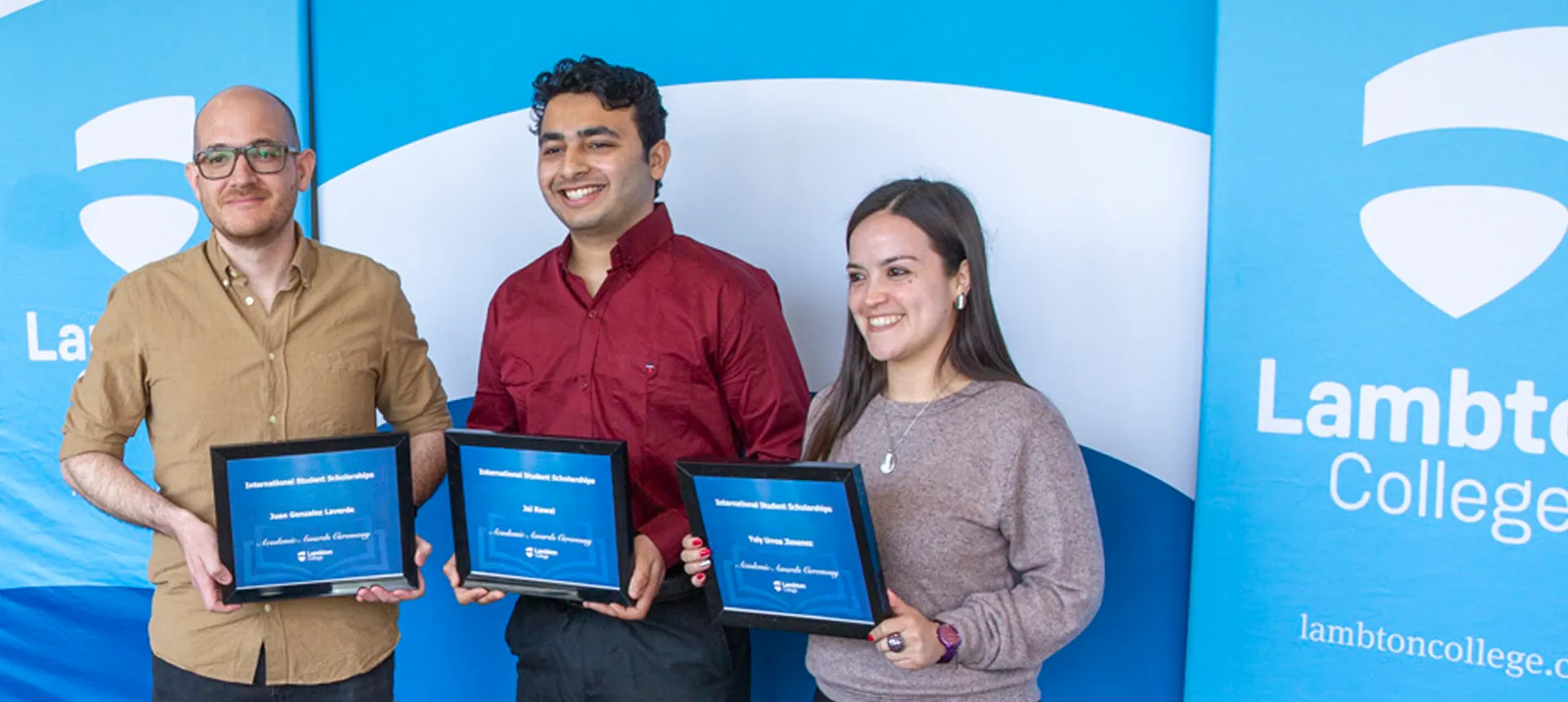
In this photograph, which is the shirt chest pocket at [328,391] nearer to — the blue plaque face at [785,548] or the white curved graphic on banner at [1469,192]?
the blue plaque face at [785,548]

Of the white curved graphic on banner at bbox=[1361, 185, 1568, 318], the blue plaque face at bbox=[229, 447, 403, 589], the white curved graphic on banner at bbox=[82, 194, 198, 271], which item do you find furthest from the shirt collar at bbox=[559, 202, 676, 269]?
the white curved graphic on banner at bbox=[82, 194, 198, 271]

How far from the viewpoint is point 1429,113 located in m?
1.94

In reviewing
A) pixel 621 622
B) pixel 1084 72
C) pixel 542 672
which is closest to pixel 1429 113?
pixel 1084 72

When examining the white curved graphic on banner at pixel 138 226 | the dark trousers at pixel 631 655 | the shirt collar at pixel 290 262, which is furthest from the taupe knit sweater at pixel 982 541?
the white curved graphic on banner at pixel 138 226

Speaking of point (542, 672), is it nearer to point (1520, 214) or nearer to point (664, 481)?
point (664, 481)

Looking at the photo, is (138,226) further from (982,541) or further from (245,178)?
(982,541)

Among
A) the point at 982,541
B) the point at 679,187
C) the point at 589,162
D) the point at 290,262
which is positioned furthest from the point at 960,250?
the point at 290,262

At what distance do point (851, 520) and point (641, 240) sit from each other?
770mm

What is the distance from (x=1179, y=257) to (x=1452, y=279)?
0.47m

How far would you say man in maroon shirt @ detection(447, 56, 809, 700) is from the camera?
2062 millimetres

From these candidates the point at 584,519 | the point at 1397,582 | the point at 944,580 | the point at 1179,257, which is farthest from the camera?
the point at 1179,257

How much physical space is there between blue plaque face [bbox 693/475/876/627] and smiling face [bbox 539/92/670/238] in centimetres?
61

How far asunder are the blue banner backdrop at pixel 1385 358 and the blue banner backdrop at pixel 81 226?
89.7 inches

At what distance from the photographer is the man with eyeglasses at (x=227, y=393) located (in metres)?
1.99
